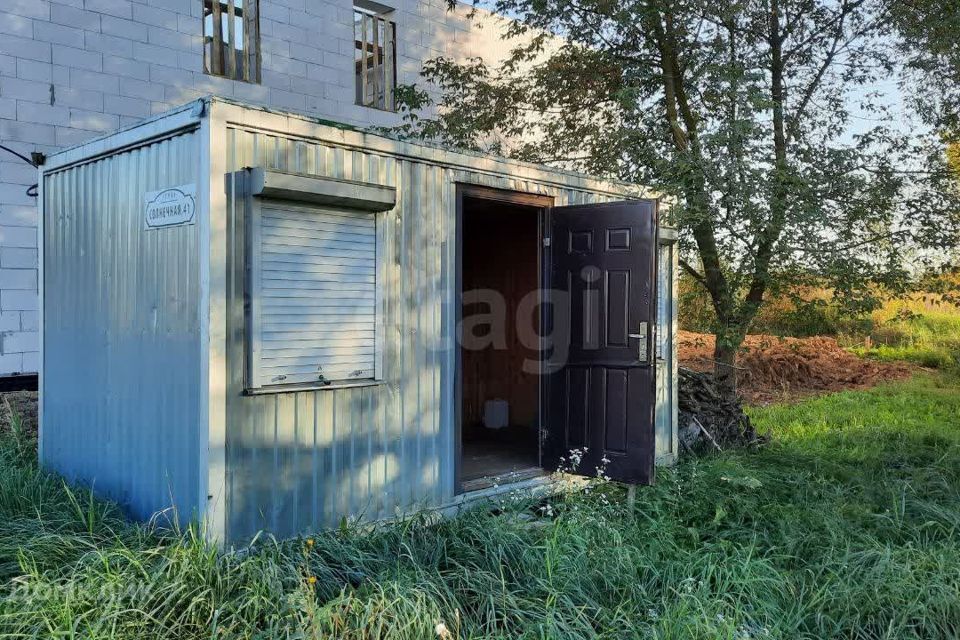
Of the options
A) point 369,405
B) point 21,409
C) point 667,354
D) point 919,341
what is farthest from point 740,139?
point 919,341

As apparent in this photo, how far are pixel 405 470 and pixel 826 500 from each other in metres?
2.99

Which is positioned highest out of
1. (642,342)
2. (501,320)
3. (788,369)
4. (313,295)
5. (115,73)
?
(115,73)

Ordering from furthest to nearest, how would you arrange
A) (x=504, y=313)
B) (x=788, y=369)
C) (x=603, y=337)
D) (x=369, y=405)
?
(x=788, y=369), (x=504, y=313), (x=603, y=337), (x=369, y=405)

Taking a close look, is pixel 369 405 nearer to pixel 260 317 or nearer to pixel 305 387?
pixel 305 387

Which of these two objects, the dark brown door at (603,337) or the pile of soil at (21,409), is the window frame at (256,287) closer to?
the dark brown door at (603,337)

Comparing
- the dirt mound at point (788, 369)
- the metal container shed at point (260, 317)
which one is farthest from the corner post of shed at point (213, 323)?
the dirt mound at point (788, 369)

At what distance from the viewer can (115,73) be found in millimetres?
8102

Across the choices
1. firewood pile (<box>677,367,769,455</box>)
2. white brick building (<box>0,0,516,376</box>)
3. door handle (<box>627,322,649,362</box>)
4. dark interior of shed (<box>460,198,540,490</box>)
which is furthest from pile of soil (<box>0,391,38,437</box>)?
firewood pile (<box>677,367,769,455</box>)

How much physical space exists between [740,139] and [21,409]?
7424mm

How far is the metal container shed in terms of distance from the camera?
3.82 meters

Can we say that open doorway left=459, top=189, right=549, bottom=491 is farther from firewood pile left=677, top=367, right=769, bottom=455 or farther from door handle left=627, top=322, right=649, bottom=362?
door handle left=627, top=322, right=649, bottom=362

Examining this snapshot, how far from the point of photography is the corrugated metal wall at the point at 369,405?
12.7ft

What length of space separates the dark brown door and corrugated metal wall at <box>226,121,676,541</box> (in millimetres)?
642

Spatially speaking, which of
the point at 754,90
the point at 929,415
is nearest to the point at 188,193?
the point at 754,90
